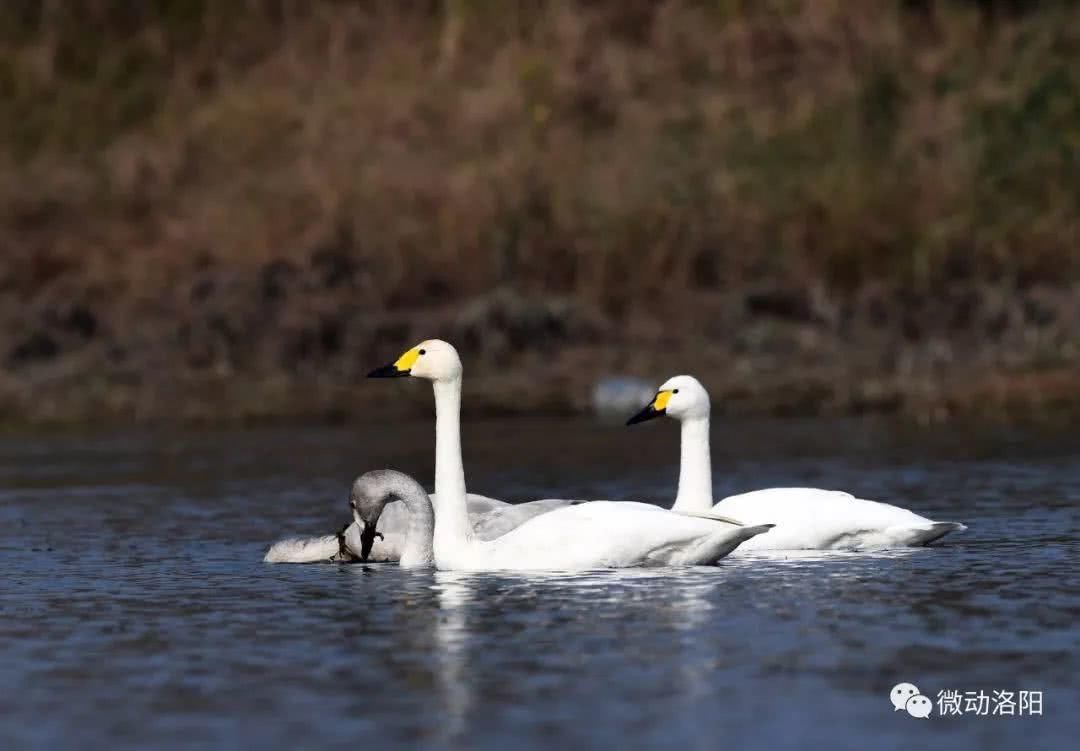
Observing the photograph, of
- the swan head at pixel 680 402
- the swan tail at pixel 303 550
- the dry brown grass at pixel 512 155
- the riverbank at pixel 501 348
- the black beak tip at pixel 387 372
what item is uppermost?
the dry brown grass at pixel 512 155

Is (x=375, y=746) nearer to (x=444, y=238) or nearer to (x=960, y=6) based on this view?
(x=444, y=238)

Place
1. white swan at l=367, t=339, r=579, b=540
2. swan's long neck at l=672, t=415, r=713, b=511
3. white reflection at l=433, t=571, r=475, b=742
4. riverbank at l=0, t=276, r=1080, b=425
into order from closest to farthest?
white reflection at l=433, t=571, r=475, b=742 < white swan at l=367, t=339, r=579, b=540 < swan's long neck at l=672, t=415, r=713, b=511 < riverbank at l=0, t=276, r=1080, b=425

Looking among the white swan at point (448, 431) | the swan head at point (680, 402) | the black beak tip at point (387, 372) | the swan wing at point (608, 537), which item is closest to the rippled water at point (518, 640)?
the swan wing at point (608, 537)

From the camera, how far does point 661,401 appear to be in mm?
14461

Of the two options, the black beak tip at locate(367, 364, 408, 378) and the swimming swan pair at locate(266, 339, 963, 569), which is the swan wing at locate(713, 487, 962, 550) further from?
the black beak tip at locate(367, 364, 408, 378)

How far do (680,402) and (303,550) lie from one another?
2.36 m

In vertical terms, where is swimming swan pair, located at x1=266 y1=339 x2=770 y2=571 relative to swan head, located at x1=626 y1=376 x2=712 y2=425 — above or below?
below

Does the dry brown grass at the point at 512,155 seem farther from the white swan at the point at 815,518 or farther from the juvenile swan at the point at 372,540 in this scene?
the white swan at the point at 815,518

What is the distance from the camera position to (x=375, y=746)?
8328 mm

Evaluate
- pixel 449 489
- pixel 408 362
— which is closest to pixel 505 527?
pixel 449 489

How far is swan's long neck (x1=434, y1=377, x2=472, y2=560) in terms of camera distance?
1289cm

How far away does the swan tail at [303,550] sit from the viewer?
46.5 ft

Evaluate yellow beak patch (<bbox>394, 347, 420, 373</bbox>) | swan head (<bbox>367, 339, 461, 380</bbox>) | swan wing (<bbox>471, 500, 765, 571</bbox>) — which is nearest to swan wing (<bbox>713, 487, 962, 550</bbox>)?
swan wing (<bbox>471, 500, 765, 571</bbox>)

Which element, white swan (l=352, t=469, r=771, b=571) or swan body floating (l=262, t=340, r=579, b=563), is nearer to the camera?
white swan (l=352, t=469, r=771, b=571)
